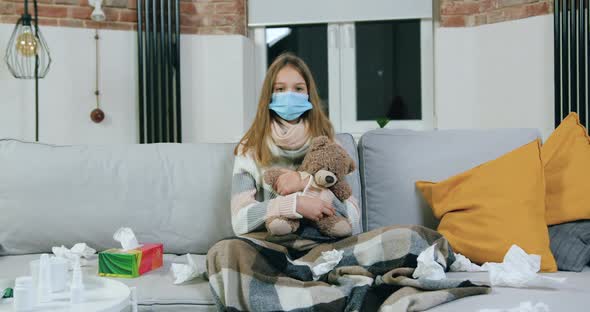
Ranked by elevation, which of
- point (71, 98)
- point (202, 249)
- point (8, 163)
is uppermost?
point (71, 98)

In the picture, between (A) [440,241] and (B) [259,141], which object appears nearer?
(A) [440,241]

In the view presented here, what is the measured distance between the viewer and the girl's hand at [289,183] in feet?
5.61

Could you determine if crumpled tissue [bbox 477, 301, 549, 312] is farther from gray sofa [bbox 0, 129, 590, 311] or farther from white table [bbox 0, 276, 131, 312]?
white table [bbox 0, 276, 131, 312]

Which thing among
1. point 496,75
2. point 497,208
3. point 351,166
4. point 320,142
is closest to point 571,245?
point 497,208

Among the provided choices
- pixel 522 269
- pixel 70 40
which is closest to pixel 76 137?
pixel 70 40

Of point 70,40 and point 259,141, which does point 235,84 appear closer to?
point 70,40

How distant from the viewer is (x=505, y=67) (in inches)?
139

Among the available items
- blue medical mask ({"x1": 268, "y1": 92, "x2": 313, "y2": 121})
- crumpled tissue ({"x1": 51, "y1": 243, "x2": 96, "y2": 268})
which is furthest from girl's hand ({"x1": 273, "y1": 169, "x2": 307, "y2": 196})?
crumpled tissue ({"x1": 51, "y1": 243, "x2": 96, "y2": 268})

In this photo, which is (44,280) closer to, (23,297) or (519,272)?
(23,297)

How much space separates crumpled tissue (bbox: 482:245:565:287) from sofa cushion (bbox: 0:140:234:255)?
0.81 meters

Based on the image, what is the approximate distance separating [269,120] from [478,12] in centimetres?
221

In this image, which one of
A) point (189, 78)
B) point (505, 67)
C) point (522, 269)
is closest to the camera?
point (522, 269)

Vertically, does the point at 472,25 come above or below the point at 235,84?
above

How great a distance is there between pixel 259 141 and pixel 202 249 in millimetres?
387
